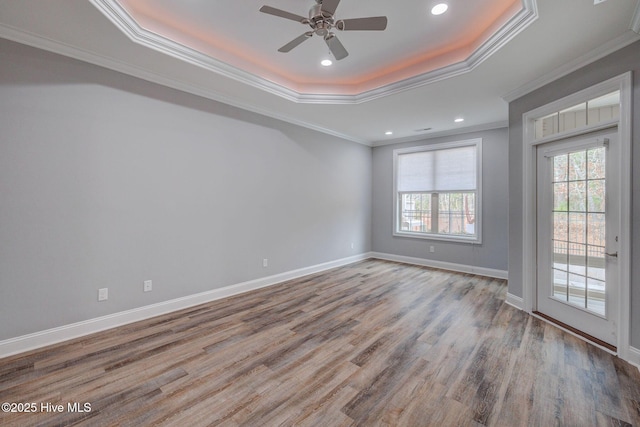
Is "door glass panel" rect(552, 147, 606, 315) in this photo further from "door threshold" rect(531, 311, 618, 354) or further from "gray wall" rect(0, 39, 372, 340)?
"gray wall" rect(0, 39, 372, 340)

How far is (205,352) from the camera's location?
98.7 inches

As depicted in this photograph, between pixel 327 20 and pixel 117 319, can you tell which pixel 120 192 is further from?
pixel 327 20

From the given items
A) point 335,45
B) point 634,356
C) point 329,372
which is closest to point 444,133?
point 335,45

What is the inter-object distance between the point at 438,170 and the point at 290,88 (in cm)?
362

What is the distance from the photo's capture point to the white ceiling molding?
2268 millimetres

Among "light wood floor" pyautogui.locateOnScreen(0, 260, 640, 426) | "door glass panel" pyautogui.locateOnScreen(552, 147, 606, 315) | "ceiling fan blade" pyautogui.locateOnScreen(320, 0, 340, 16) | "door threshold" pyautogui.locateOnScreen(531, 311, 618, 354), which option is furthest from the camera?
"door glass panel" pyautogui.locateOnScreen(552, 147, 606, 315)

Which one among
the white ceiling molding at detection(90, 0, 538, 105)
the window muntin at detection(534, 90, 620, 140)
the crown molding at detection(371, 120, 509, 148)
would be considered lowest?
the window muntin at detection(534, 90, 620, 140)

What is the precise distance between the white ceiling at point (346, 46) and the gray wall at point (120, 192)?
317mm

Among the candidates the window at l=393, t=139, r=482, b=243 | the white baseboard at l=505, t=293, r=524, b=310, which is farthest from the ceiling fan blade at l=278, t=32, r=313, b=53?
the window at l=393, t=139, r=482, b=243

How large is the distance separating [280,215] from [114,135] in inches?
98.2

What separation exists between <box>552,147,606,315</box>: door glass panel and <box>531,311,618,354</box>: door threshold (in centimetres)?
26

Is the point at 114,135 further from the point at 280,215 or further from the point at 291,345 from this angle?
the point at 291,345

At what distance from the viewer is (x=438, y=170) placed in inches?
230

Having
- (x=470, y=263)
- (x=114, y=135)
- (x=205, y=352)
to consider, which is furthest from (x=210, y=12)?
(x=470, y=263)
